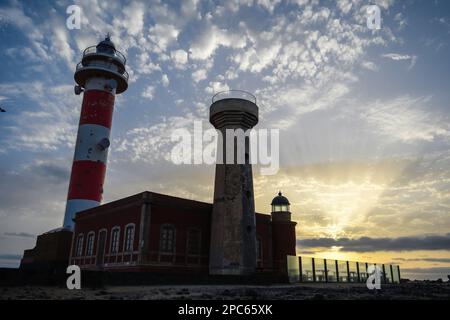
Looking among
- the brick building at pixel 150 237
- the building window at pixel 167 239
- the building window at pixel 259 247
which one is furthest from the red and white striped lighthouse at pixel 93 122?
the building window at pixel 259 247

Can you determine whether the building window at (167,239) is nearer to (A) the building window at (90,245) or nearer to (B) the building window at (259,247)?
(A) the building window at (90,245)

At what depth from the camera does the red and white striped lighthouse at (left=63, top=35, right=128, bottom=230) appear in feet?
99.8

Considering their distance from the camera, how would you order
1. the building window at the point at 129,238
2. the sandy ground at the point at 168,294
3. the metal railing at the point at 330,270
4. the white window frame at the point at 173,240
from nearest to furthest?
1. the sandy ground at the point at 168,294
2. the white window frame at the point at 173,240
3. the building window at the point at 129,238
4. the metal railing at the point at 330,270

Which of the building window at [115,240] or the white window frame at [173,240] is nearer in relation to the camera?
the white window frame at [173,240]

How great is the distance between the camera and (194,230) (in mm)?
24484

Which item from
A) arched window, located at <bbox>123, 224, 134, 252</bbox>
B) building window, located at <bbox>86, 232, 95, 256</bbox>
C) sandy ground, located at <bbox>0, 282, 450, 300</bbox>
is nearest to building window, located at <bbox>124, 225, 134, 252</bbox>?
arched window, located at <bbox>123, 224, 134, 252</bbox>

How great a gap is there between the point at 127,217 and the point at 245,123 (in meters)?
10.6

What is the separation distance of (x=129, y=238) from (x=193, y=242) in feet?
14.4

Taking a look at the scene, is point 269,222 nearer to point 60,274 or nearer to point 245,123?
point 245,123

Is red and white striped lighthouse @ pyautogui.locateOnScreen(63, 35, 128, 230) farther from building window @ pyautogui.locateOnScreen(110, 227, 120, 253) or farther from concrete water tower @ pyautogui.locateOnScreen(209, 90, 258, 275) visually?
concrete water tower @ pyautogui.locateOnScreen(209, 90, 258, 275)

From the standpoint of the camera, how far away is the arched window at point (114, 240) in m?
23.8

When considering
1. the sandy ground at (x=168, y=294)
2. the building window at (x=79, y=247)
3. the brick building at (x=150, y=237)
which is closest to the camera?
the sandy ground at (x=168, y=294)

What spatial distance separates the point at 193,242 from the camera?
24312 millimetres
